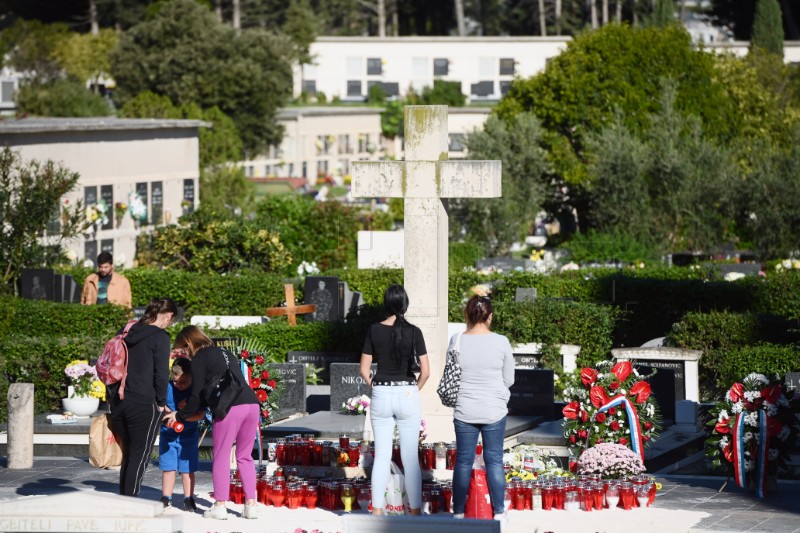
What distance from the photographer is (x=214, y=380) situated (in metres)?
10.4

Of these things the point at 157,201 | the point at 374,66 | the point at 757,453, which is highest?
the point at 374,66

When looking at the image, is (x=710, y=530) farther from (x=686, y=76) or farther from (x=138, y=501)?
(x=686, y=76)

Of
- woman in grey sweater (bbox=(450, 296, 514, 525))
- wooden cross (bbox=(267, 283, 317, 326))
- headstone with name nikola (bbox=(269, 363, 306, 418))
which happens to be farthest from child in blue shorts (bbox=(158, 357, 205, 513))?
wooden cross (bbox=(267, 283, 317, 326))

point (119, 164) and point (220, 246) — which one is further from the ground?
point (119, 164)

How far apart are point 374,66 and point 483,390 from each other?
241 ft

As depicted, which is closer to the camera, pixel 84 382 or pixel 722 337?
pixel 84 382

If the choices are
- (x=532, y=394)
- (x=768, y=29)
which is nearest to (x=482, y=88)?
(x=768, y=29)

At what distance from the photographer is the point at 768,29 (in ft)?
219

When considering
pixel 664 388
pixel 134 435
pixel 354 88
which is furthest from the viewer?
pixel 354 88

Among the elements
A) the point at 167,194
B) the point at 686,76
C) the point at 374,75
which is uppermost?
the point at 374,75

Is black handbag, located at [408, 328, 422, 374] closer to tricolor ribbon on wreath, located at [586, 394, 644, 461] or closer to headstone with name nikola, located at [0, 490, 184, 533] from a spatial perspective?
tricolor ribbon on wreath, located at [586, 394, 644, 461]

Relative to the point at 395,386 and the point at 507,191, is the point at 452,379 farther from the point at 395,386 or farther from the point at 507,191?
the point at 507,191

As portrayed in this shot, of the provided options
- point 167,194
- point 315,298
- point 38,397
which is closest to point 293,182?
point 167,194

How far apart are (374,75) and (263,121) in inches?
771
